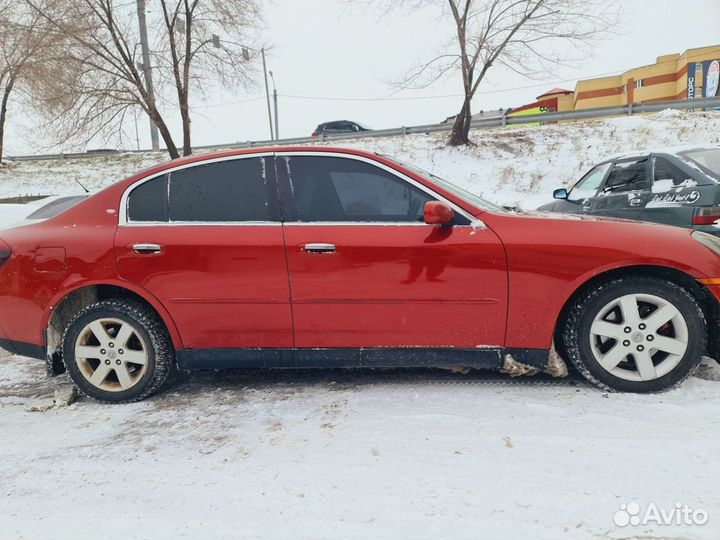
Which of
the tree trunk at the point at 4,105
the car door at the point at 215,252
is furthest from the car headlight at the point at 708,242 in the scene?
the tree trunk at the point at 4,105

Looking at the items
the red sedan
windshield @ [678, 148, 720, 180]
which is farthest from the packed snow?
windshield @ [678, 148, 720, 180]

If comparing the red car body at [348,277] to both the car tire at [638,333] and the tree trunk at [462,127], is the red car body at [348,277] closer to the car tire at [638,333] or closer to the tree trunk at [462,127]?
the car tire at [638,333]

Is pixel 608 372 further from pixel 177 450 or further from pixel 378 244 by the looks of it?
pixel 177 450

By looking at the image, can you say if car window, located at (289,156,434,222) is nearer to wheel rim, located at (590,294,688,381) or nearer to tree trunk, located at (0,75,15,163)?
wheel rim, located at (590,294,688,381)

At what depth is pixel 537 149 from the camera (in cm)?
1645

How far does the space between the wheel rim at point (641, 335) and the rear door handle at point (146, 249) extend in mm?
2653

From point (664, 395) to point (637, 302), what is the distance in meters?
0.56

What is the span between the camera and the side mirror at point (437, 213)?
2668 mm

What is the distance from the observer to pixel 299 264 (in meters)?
2.74

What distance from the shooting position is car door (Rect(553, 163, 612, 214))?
582cm

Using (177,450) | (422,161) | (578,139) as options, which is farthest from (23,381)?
(578,139)

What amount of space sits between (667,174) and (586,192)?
4.78ft

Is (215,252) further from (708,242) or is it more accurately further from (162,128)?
(162,128)

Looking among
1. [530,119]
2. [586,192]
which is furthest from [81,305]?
[530,119]
